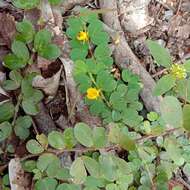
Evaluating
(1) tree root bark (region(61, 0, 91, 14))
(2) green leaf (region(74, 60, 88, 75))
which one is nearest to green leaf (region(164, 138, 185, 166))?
(2) green leaf (region(74, 60, 88, 75))

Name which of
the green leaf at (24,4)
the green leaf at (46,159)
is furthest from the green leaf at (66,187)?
the green leaf at (24,4)

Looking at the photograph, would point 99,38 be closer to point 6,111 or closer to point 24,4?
point 24,4

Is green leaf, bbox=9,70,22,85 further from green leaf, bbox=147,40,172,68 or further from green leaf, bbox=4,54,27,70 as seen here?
green leaf, bbox=147,40,172,68

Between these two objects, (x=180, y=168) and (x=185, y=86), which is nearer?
(x=185, y=86)

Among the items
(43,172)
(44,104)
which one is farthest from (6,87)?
(43,172)

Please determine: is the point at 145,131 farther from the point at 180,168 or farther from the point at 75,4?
the point at 75,4
